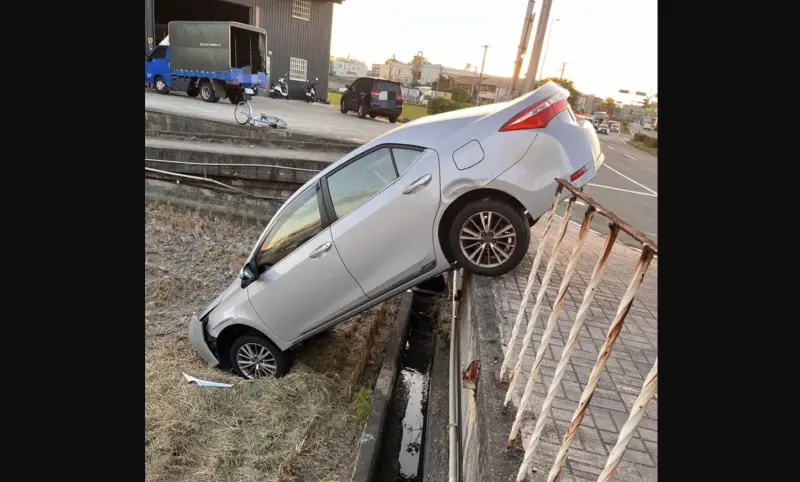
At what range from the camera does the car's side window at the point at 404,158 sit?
163 inches

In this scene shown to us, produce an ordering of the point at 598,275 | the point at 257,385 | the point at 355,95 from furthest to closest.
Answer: the point at 355,95
the point at 257,385
the point at 598,275

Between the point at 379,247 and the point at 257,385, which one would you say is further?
the point at 257,385

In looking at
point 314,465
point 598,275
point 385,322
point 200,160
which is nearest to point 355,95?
point 200,160

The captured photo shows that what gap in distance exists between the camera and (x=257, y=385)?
4629mm

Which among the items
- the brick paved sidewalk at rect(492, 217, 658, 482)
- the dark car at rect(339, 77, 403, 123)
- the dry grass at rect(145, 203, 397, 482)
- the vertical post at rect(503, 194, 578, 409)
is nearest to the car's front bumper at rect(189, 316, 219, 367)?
the dry grass at rect(145, 203, 397, 482)

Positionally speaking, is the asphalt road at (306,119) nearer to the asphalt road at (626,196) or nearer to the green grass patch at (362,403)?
the asphalt road at (626,196)

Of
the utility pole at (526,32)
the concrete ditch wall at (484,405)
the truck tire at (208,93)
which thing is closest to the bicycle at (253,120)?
the utility pole at (526,32)

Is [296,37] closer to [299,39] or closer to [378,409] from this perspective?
[299,39]

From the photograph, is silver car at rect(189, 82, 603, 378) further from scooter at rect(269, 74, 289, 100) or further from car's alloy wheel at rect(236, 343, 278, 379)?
scooter at rect(269, 74, 289, 100)

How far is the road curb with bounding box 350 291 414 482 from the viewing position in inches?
145

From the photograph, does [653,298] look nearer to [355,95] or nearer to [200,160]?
[200,160]

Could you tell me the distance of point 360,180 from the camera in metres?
4.29

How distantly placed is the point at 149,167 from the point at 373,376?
7162 mm

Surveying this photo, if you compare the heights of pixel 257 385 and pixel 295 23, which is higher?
pixel 295 23
